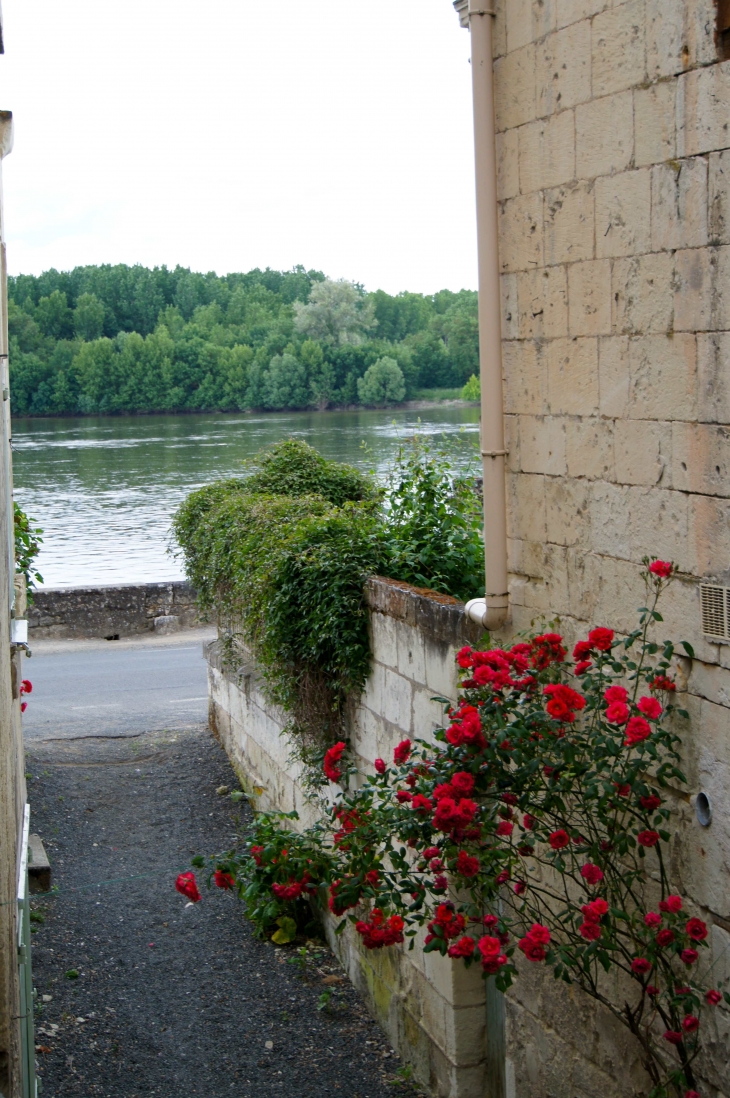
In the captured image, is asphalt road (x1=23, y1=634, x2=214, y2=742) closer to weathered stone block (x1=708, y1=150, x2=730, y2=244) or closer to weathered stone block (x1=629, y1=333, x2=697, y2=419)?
weathered stone block (x1=629, y1=333, x2=697, y2=419)

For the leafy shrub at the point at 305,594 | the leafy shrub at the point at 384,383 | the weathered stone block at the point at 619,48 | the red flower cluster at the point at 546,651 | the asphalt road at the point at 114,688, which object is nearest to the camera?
the weathered stone block at the point at 619,48

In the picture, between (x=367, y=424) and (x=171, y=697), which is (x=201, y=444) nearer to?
(x=367, y=424)

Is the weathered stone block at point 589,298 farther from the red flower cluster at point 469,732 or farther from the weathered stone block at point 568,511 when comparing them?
the red flower cluster at point 469,732

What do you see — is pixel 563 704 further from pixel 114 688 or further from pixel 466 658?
pixel 114 688

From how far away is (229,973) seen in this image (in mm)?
6234

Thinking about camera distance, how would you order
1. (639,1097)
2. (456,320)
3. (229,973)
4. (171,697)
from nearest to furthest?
(639,1097), (229,973), (171,697), (456,320)

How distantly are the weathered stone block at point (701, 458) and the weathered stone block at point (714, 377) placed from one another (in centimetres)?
4

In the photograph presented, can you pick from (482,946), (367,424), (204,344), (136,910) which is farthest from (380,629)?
(204,344)

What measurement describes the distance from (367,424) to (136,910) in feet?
191

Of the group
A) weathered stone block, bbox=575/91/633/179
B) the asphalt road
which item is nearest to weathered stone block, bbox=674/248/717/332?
weathered stone block, bbox=575/91/633/179

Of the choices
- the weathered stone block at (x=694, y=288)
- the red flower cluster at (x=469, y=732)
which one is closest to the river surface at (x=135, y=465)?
the red flower cluster at (x=469, y=732)

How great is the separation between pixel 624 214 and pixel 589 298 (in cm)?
29

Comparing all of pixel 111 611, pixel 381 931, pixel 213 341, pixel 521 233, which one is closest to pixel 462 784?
pixel 381 931

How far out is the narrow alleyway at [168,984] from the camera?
5262 mm
